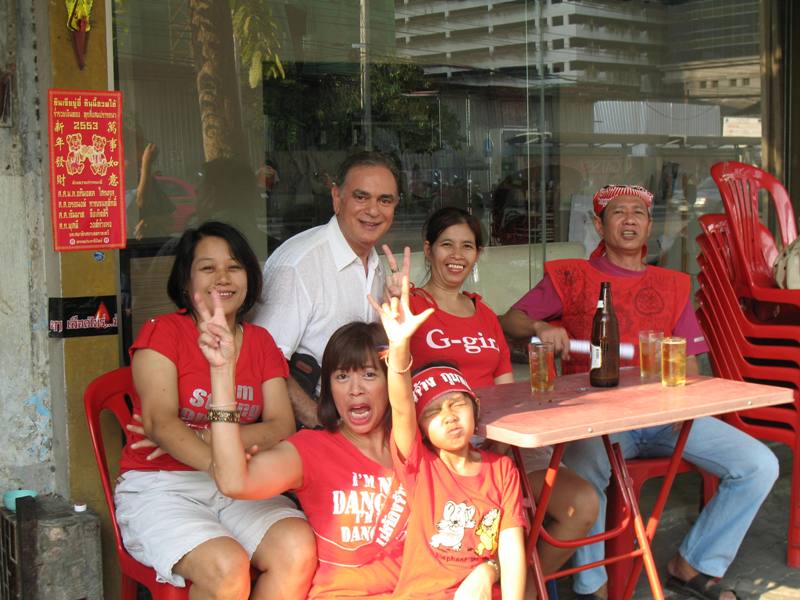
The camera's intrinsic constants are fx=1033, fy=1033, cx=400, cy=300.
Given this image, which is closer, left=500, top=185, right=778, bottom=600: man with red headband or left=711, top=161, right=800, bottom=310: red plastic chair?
left=500, top=185, right=778, bottom=600: man with red headband

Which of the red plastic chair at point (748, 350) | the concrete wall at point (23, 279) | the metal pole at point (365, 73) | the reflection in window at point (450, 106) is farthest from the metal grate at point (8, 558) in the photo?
the red plastic chair at point (748, 350)

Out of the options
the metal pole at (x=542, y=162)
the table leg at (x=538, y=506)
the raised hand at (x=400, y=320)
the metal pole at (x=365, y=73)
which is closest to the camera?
the raised hand at (x=400, y=320)

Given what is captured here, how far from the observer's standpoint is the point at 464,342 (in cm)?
360

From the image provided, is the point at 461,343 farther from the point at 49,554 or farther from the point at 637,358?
the point at 49,554

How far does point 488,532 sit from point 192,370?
1.01m

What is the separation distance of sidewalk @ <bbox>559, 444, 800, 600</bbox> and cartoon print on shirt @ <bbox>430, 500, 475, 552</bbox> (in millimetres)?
1296

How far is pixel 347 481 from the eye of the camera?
2.89 meters

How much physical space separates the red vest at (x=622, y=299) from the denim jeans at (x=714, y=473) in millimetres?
330

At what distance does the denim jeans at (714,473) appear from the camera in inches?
151

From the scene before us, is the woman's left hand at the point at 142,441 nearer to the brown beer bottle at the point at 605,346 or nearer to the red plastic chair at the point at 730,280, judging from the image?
the brown beer bottle at the point at 605,346

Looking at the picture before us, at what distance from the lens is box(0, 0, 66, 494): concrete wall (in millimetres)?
3471

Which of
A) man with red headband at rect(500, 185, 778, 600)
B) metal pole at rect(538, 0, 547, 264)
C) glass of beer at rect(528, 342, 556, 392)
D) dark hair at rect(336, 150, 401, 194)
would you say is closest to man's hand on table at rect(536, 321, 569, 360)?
man with red headband at rect(500, 185, 778, 600)

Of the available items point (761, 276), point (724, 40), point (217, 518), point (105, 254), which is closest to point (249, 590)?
point (217, 518)

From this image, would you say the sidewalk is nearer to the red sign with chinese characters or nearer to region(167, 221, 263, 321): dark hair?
region(167, 221, 263, 321): dark hair
